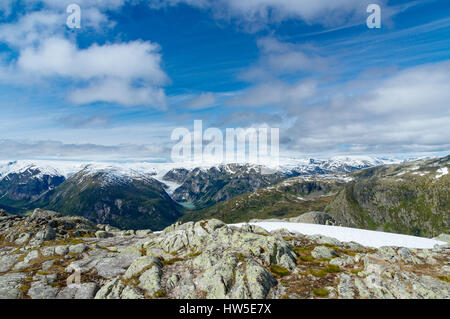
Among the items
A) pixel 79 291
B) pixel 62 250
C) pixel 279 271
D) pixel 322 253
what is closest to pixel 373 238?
pixel 322 253

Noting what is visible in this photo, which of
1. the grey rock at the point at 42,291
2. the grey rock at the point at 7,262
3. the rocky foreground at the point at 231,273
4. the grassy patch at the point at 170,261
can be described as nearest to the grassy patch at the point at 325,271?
the rocky foreground at the point at 231,273

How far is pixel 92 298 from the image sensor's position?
23.1 m

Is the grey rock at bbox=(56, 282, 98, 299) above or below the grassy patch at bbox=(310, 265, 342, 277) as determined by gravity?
below

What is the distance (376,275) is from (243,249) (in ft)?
49.7

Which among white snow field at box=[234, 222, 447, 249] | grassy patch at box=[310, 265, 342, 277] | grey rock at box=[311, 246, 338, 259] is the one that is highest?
grassy patch at box=[310, 265, 342, 277]

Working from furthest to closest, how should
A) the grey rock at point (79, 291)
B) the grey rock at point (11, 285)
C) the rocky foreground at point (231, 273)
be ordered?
1. the grey rock at point (79, 291)
2. the grey rock at point (11, 285)
3. the rocky foreground at point (231, 273)

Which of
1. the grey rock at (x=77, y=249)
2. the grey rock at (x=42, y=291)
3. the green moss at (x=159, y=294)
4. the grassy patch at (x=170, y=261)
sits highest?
the grassy patch at (x=170, y=261)

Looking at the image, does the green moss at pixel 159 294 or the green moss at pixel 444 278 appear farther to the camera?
the green moss at pixel 444 278

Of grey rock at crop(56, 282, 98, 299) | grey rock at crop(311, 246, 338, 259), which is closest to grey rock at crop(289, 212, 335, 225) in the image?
grey rock at crop(311, 246, 338, 259)

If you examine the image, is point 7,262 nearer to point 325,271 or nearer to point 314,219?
point 325,271

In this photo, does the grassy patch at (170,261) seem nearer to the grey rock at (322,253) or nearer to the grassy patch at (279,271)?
the grassy patch at (279,271)

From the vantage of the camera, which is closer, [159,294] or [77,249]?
[159,294]

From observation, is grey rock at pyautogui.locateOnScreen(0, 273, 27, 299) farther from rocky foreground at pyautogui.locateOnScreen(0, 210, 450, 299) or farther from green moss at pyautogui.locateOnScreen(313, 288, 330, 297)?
green moss at pyautogui.locateOnScreen(313, 288, 330, 297)

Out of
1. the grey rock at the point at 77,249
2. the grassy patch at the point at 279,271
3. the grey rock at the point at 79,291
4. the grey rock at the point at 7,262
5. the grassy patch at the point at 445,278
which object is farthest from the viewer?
the grey rock at the point at 77,249
